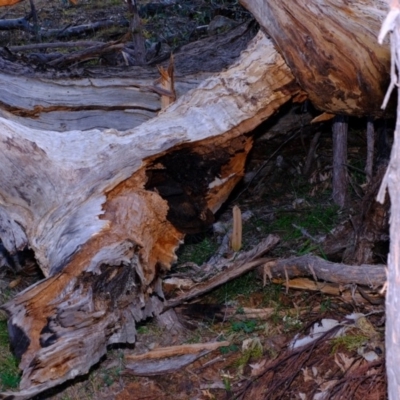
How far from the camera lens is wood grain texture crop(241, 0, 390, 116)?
11.7 feet

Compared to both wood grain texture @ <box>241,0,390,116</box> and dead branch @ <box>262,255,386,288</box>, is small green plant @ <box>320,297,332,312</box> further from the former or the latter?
wood grain texture @ <box>241,0,390,116</box>

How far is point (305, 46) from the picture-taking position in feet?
12.0

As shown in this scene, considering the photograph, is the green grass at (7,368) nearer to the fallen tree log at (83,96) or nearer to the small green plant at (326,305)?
the fallen tree log at (83,96)

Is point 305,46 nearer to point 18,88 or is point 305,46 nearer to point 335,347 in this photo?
point 335,347

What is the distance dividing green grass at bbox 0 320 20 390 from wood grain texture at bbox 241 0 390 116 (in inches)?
77.5

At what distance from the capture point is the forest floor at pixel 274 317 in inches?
141

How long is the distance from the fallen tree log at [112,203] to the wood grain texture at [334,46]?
A: 0.18 m

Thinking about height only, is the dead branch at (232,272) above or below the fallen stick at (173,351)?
above

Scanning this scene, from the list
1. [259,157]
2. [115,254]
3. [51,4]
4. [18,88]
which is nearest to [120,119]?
[18,88]

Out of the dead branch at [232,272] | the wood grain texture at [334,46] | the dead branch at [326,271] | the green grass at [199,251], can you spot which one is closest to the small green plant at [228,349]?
the dead branch at [232,272]

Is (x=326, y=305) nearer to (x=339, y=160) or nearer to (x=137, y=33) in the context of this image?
(x=339, y=160)

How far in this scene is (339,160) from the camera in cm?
489

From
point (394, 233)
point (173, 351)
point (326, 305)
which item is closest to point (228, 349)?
point (173, 351)

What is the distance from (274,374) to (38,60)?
2.76 meters
